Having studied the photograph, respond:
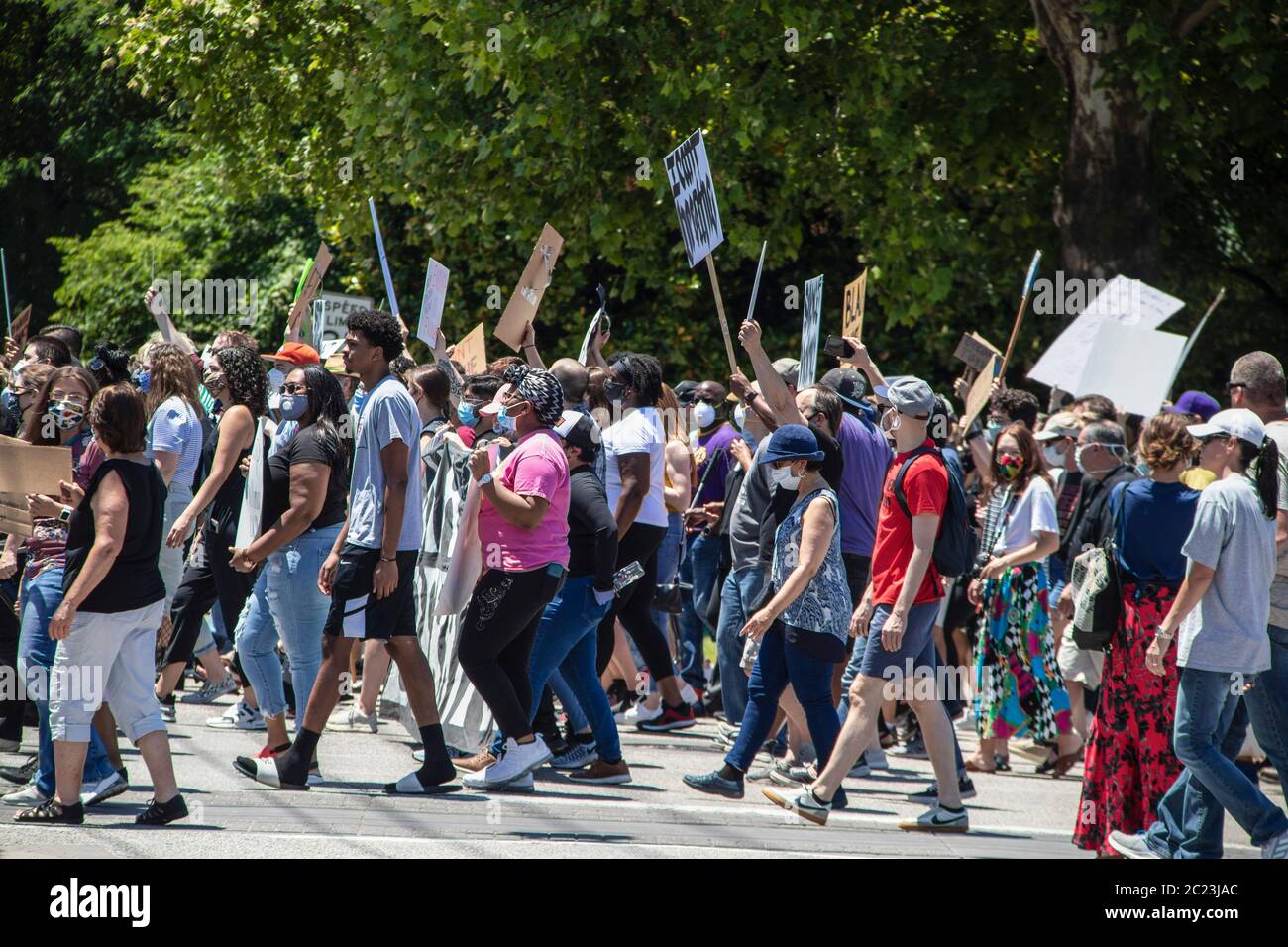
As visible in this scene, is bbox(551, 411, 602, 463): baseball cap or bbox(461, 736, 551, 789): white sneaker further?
bbox(551, 411, 602, 463): baseball cap

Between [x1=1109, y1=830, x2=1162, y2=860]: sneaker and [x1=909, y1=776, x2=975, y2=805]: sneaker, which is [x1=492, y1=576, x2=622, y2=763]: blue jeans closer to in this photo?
[x1=909, y1=776, x2=975, y2=805]: sneaker

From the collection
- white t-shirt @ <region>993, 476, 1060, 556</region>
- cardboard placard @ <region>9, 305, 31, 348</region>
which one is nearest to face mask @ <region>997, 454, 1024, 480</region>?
white t-shirt @ <region>993, 476, 1060, 556</region>

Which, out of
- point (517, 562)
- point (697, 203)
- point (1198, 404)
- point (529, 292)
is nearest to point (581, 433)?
point (517, 562)

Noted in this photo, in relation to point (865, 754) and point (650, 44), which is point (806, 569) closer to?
point (865, 754)

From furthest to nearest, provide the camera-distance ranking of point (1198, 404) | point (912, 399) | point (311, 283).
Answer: point (311, 283), point (1198, 404), point (912, 399)

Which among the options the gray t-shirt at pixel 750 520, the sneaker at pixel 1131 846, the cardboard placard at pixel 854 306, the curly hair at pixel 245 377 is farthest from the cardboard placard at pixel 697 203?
the sneaker at pixel 1131 846

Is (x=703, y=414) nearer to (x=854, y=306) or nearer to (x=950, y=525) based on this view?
(x=854, y=306)

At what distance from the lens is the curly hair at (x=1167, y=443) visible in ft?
22.8

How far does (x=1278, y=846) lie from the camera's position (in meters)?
6.52

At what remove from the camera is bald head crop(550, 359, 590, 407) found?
8.84 metres

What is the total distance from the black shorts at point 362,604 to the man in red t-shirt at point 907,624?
180 cm

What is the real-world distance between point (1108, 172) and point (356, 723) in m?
10.2

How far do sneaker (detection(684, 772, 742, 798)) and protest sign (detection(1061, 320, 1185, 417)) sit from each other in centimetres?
380

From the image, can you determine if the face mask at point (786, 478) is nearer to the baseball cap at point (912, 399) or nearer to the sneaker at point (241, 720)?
the baseball cap at point (912, 399)
